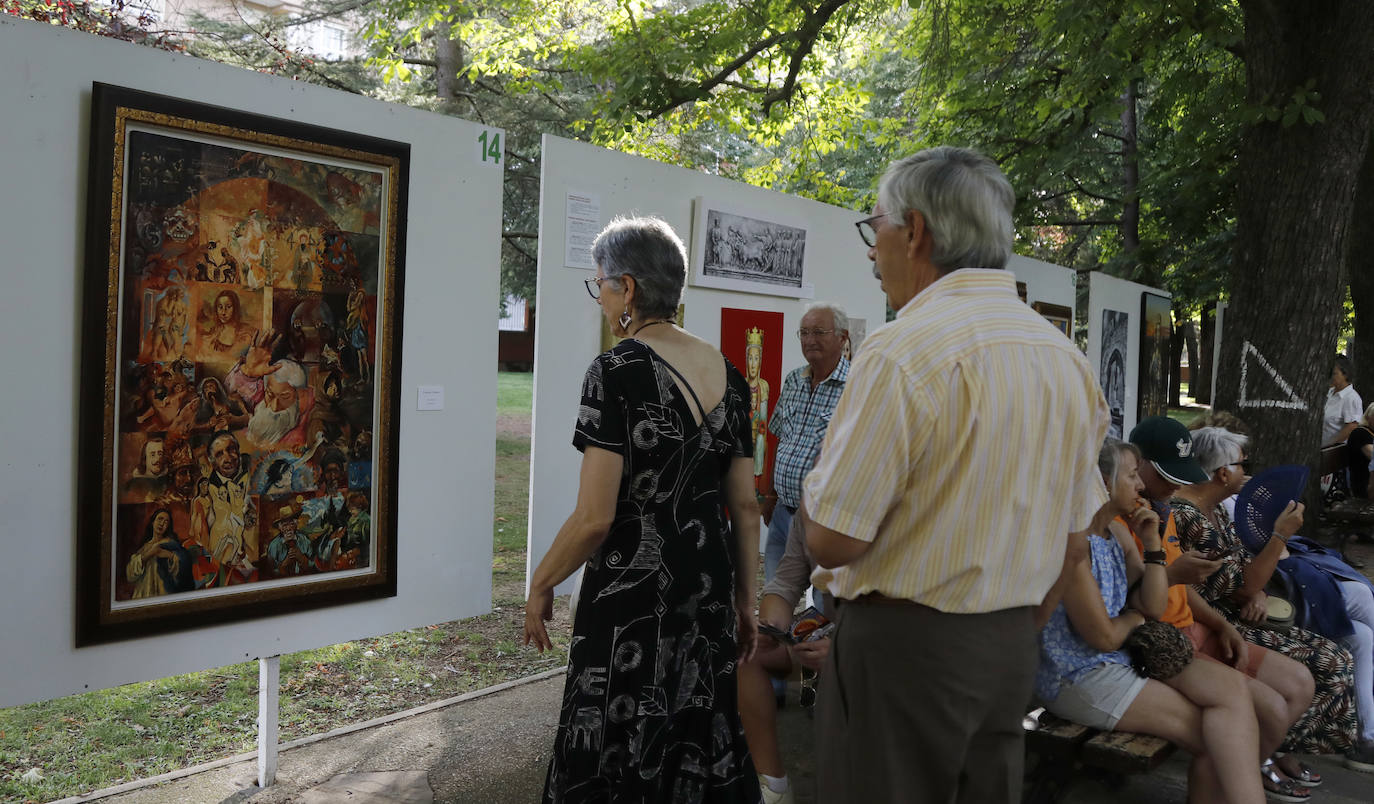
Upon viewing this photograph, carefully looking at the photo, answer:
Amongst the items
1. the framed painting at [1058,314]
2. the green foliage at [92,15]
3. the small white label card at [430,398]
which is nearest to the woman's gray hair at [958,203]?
the small white label card at [430,398]

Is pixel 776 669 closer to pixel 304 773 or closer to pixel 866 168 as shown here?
pixel 304 773

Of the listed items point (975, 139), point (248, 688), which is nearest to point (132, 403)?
point (248, 688)

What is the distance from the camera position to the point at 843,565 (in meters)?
1.83

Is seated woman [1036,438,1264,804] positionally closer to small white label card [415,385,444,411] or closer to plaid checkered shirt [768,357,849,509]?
plaid checkered shirt [768,357,849,509]

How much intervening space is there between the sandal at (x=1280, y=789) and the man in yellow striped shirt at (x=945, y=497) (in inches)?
103

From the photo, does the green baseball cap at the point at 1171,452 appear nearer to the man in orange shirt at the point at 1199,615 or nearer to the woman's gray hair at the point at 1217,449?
the man in orange shirt at the point at 1199,615

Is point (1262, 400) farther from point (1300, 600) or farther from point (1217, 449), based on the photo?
point (1217, 449)

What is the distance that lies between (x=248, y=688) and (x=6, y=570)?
8.54 feet

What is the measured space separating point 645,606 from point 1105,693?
171 cm

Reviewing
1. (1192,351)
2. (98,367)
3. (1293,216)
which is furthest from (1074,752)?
(1192,351)

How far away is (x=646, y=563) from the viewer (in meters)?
2.45

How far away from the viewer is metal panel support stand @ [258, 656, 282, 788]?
3.45m

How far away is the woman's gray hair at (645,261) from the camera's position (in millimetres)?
2510

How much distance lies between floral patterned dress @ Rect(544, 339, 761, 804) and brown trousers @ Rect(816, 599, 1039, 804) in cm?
63
